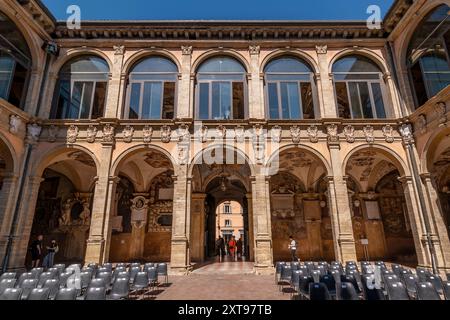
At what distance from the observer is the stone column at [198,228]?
14.7 meters

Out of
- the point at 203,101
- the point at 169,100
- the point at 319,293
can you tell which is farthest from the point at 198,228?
the point at 319,293

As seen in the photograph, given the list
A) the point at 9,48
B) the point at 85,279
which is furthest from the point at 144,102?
the point at 85,279

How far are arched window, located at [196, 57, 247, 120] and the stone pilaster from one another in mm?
463

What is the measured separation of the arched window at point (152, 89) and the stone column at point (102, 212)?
244cm

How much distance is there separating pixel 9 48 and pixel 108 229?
9.50m

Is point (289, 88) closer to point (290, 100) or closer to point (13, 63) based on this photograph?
point (290, 100)

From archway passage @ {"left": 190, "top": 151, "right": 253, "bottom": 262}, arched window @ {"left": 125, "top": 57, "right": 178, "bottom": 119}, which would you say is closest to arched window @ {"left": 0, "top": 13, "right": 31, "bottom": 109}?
arched window @ {"left": 125, "top": 57, "right": 178, "bottom": 119}

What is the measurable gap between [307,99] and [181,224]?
9.18 metres

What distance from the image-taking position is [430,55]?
37.0ft

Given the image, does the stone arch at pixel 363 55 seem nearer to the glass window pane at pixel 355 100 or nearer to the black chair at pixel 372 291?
the glass window pane at pixel 355 100

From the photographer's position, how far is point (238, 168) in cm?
1545

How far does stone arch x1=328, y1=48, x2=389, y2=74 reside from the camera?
1316 centimetres

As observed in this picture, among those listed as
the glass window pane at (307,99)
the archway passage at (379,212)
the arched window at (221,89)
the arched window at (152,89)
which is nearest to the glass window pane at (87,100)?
the arched window at (152,89)

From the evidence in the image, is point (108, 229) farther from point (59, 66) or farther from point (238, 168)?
point (59, 66)
